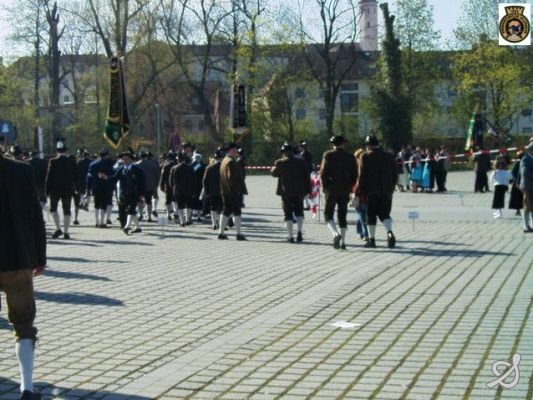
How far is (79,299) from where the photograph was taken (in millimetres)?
11031

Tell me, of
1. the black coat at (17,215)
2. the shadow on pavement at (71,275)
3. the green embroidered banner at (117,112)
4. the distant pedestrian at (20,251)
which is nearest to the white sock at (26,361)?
the distant pedestrian at (20,251)

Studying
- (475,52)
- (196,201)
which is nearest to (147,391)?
(196,201)

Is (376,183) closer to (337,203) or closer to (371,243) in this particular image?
(337,203)

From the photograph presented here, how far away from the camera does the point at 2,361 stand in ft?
25.1

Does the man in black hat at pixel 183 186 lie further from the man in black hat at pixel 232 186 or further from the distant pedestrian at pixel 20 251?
the distant pedestrian at pixel 20 251

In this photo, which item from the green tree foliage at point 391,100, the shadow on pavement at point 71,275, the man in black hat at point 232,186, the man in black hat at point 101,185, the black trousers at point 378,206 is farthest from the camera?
the green tree foliage at point 391,100

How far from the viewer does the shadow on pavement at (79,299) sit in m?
10.7

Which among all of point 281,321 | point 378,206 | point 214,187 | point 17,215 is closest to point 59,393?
point 17,215

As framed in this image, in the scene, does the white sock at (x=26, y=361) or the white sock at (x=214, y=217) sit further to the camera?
the white sock at (x=214, y=217)

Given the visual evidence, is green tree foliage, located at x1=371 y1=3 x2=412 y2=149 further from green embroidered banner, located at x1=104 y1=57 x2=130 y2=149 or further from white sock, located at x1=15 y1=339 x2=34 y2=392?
white sock, located at x1=15 y1=339 x2=34 y2=392

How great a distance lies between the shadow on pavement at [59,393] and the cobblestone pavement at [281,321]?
0.04ft

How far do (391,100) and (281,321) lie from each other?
52.2 m

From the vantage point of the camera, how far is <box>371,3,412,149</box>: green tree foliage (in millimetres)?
60312

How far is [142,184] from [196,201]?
143 inches
